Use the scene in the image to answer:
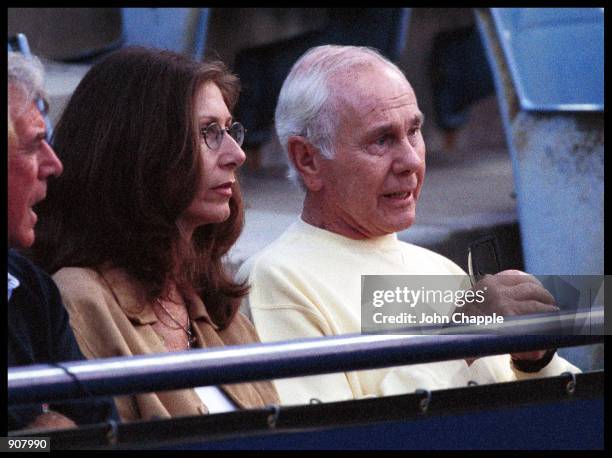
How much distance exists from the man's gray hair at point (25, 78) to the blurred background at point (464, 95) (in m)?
0.69

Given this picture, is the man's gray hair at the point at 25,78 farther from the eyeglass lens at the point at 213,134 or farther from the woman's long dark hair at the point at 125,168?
the eyeglass lens at the point at 213,134

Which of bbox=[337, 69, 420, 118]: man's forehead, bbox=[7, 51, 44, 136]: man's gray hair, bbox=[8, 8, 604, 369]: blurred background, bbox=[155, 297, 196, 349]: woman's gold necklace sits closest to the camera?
bbox=[7, 51, 44, 136]: man's gray hair

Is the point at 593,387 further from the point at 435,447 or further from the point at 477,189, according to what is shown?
the point at 477,189

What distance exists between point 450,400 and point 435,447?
8 centimetres

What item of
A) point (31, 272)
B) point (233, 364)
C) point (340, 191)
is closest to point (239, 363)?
point (233, 364)

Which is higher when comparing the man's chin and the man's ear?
the man's chin

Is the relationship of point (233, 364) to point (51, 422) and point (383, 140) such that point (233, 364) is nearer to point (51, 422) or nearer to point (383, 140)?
point (51, 422)

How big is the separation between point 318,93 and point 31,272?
80cm

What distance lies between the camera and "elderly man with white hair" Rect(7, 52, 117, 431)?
1.87 meters

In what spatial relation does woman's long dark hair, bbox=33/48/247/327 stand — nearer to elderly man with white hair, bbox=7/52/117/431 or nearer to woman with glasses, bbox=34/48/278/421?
woman with glasses, bbox=34/48/278/421

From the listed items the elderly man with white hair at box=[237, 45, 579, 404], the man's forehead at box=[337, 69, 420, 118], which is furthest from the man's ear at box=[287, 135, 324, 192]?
the man's forehead at box=[337, 69, 420, 118]

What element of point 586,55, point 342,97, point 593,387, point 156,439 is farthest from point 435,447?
point 586,55

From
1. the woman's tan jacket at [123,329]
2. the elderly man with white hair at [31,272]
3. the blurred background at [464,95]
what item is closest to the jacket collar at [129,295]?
the woman's tan jacket at [123,329]

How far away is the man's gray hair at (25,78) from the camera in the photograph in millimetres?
1906
